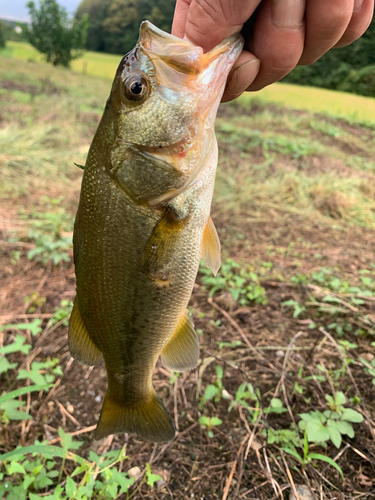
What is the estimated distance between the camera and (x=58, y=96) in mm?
→ 9273

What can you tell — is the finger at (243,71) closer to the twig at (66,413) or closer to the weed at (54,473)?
the weed at (54,473)

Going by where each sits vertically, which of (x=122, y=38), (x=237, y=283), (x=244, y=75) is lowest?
(x=237, y=283)

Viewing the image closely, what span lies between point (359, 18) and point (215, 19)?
0.65 m

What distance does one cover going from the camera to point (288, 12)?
111cm

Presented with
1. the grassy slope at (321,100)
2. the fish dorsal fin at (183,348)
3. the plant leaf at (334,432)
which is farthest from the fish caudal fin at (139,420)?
the grassy slope at (321,100)

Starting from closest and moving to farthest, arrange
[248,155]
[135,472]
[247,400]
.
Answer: [135,472] < [247,400] < [248,155]

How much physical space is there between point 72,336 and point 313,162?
6.24 metres

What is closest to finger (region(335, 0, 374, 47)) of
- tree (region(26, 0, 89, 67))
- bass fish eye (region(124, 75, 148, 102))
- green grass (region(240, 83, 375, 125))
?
bass fish eye (region(124, 75, 148, 102))

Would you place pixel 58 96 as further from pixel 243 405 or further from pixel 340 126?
pixel 243 405

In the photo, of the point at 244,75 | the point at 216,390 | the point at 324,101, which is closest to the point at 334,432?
the point at 216,390

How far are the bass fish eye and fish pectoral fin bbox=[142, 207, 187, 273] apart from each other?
1.23 ft

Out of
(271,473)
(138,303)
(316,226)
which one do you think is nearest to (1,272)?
(138,303)

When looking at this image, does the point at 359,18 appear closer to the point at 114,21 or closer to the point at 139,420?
the point at 139,420

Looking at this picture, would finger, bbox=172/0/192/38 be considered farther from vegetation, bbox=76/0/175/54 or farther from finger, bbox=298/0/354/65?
vegetation, bbox=76/0/175/54
